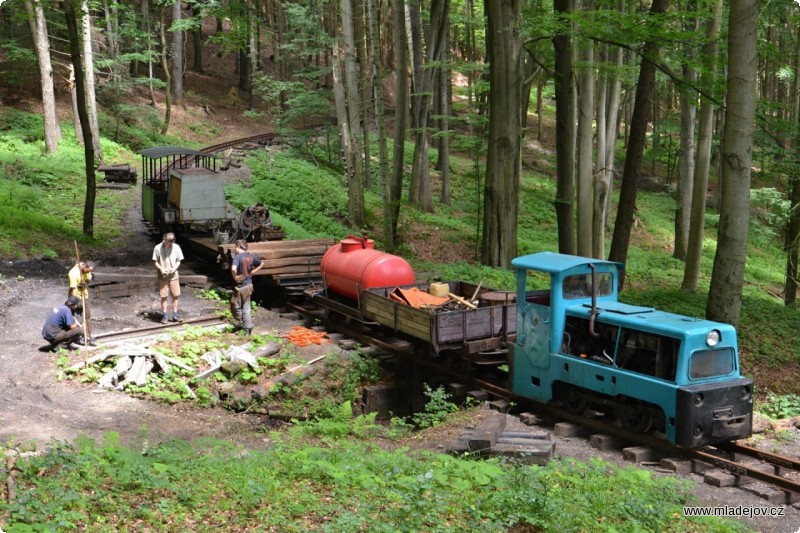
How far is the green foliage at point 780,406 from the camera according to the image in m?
12.4

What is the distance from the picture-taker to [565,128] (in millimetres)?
20562

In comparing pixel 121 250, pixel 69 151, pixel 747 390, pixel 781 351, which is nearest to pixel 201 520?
pixel 747 390

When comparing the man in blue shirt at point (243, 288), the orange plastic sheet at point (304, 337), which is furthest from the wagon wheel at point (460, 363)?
the man in blue shirt at point (243, 288)

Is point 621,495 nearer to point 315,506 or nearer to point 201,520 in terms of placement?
point 315,506

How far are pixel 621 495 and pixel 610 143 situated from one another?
75.5 feet

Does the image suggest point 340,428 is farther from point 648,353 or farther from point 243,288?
point 243,288

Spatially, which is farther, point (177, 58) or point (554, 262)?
point (177, 58)

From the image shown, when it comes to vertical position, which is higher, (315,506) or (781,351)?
(315,506)

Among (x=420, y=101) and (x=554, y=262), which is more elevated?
(x=420, y=101)

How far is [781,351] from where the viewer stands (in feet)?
52.9

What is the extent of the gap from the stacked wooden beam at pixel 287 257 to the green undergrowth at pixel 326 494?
390 inches

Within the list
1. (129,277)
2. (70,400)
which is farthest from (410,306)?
(129,277)

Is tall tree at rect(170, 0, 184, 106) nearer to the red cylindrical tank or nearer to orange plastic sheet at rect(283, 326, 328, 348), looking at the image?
the red cylindrical tank

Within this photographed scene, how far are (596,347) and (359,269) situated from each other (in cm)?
624
